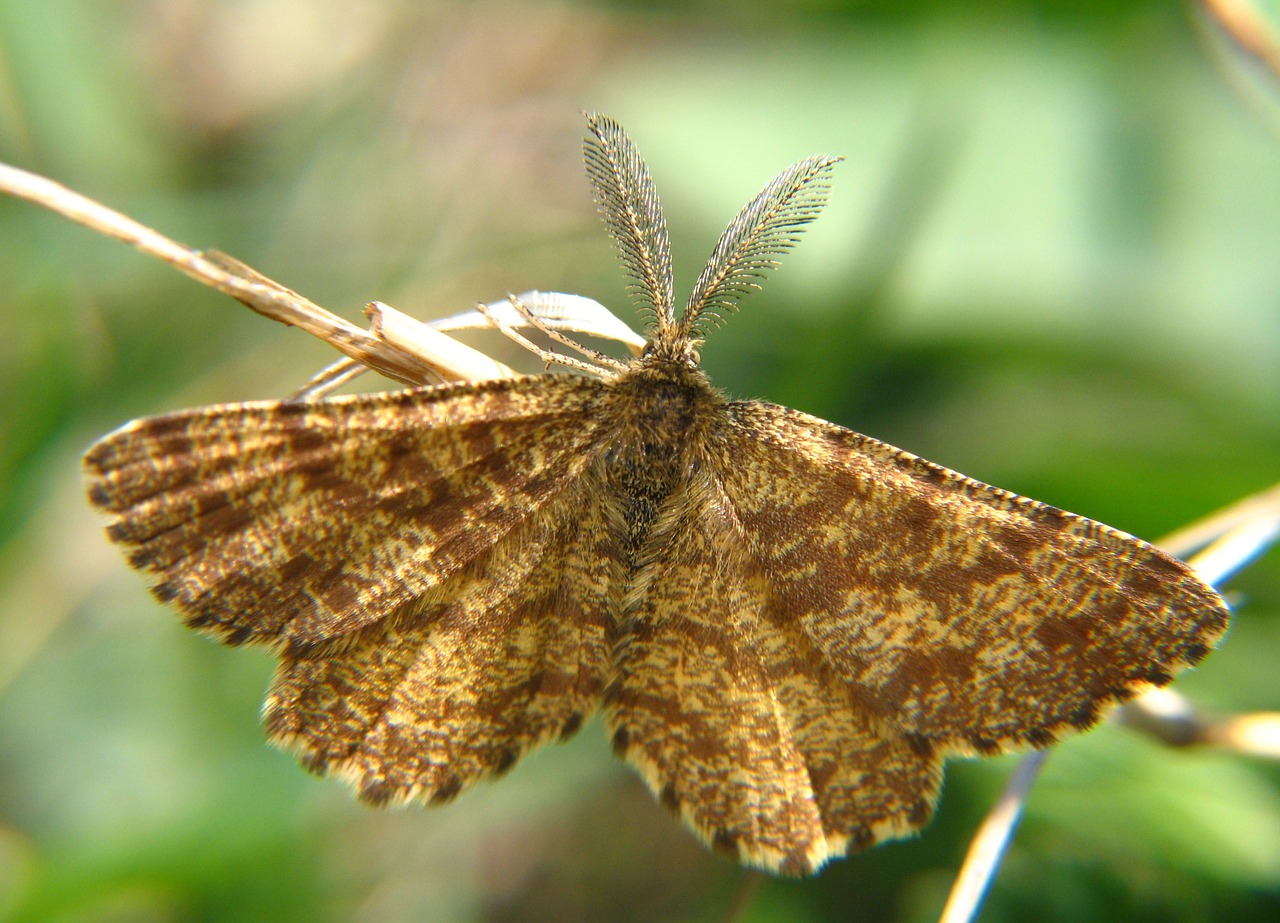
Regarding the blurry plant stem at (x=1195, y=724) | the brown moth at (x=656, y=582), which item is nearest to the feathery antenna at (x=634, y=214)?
the brown moth at (x=656, y=582)

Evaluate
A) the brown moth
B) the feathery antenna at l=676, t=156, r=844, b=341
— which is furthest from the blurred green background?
the feathery antenna at l=676, t=156, r=844, b=341

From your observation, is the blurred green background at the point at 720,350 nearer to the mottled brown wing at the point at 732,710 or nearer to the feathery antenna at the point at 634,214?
the mottled brown wing at the point at 732,710

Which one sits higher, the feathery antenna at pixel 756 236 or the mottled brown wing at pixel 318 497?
the feathery antenna at pixel 756 236

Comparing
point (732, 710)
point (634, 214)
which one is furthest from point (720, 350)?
point (732, 710)

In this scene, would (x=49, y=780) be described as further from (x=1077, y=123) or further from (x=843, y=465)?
(x=1077, y=123)

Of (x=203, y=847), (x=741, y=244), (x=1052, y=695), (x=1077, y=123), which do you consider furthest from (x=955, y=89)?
(x=203, y=847)

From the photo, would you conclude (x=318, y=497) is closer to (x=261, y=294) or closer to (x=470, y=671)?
(x=261, y=294)

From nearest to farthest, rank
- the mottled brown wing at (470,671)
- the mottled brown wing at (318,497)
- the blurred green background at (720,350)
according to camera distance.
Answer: the mottled brown wing at (318,497) → the mottled brown wing at (470,671) → the blurred green background at (720,350)
